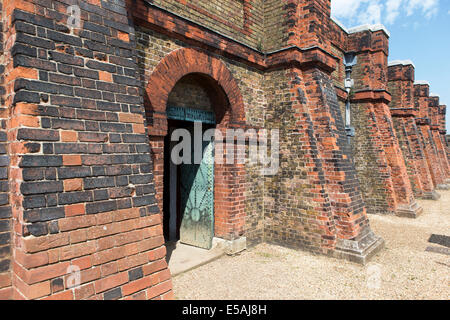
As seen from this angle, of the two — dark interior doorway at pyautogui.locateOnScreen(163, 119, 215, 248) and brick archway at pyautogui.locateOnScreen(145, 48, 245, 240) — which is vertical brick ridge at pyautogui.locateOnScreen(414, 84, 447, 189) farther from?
dark interior doorway at pyautogui.locateOnScreen(163, 119, 215, 248)

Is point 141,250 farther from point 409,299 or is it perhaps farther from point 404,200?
point 404,200

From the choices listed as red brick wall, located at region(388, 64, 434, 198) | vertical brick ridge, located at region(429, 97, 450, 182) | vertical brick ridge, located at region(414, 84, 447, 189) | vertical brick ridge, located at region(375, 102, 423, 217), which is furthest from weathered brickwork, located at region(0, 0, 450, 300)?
vertical brick ridge, located at region(429, 97, 450, 182)

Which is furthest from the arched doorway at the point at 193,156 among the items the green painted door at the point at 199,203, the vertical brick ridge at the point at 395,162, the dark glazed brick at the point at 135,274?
the vertical brick ridge at the point at 395,162

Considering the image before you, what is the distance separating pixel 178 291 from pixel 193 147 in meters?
3.01

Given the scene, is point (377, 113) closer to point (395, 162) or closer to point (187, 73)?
point (395, 162)

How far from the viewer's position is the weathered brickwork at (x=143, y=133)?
7.64 feet

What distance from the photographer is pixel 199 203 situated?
6.21 metres

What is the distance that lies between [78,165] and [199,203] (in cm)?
389

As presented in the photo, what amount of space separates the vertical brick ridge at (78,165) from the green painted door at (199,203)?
3.11 metres

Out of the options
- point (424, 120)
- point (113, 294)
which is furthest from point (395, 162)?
point (113, 294)

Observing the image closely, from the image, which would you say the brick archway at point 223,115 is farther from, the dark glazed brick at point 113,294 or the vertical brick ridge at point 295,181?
the dark glazed brick at point 113,294

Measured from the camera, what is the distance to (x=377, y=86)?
36.9 feet

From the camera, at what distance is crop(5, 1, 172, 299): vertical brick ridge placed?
2240 millimetres

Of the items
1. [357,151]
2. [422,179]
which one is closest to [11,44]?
[357,151]
